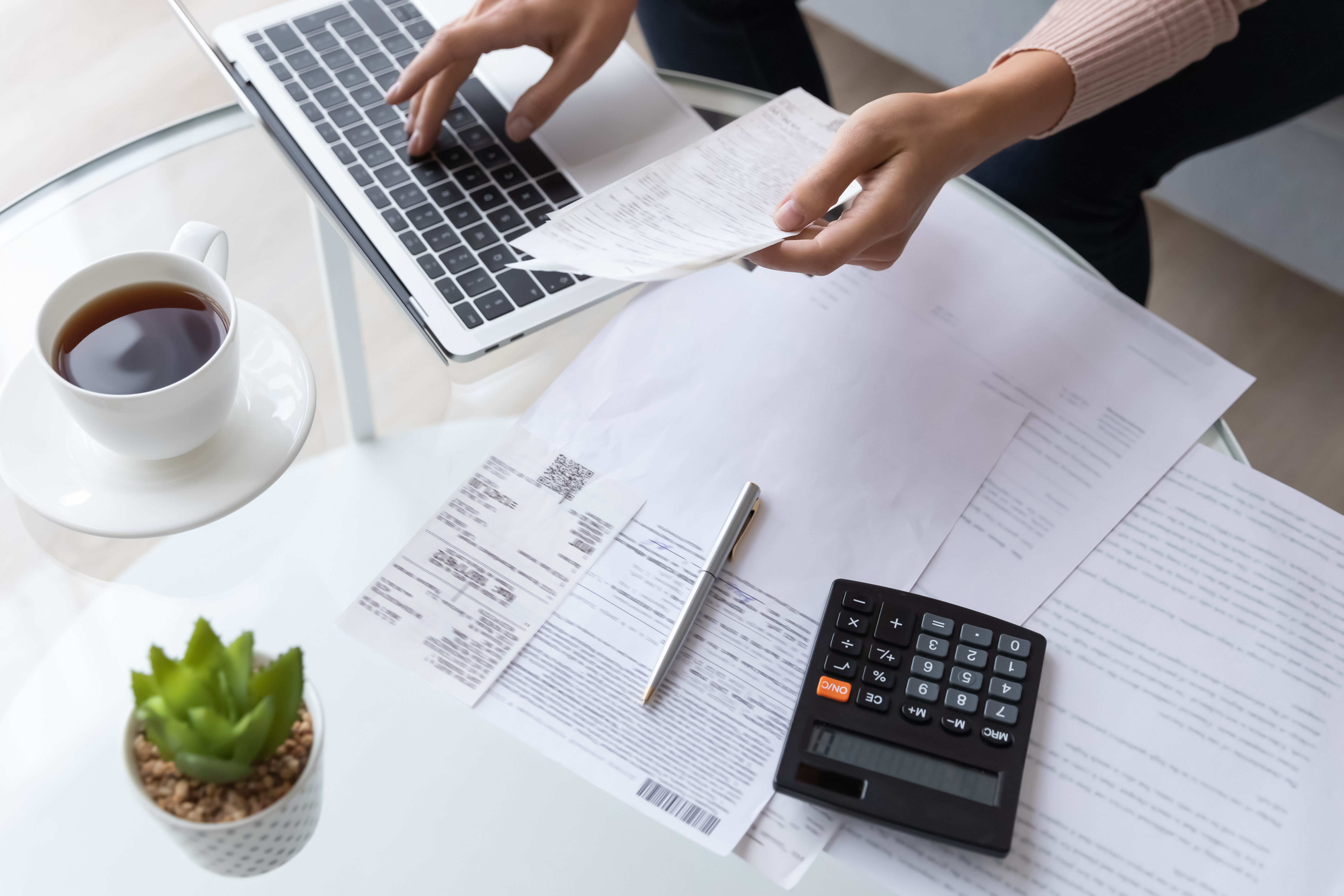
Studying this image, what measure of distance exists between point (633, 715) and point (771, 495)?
0.17 meters

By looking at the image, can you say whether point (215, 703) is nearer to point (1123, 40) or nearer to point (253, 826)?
point (253, 826)

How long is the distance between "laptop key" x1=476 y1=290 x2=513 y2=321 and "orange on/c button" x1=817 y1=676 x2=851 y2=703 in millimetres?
313

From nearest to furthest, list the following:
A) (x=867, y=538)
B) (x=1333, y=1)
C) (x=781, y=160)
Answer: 1. (x=867, y=538)
2. (x=781, y=160)
3. (x=1333, y=1)

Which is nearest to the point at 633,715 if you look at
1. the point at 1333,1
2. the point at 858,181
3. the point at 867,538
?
the point at 867,538

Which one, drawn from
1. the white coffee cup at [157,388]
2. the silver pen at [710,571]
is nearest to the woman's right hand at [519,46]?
the white coffee cup at [157,388]

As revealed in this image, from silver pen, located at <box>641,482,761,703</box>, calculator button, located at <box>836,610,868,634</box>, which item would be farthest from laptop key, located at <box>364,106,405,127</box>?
calculator button, located at <box>836,610,868,634</box>

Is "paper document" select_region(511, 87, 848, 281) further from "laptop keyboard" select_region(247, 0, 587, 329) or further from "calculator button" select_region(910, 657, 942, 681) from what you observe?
"calculator button" select_region(910, 657, 942, 681)

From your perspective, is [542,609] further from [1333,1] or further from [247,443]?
[1333,1]

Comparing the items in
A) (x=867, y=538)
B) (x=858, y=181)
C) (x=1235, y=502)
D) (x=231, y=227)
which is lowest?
(x=1235, y=502)

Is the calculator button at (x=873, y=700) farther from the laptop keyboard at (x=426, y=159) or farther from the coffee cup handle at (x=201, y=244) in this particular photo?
the coffee cup handle at (x=201, y=244)

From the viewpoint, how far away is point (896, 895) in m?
0.53

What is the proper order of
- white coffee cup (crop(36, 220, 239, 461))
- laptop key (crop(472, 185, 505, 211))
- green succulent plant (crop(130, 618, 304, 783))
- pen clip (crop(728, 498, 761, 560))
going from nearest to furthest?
green succulent plant (crop(130, 618, 304, 783)) < white coffee cup (crop(36, 220, 239, 461)) < pen clip (crop(728, 498, 761, 560)) < laptop key (crop(472, 185, 505, 211))

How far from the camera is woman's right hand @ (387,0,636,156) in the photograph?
0.73m

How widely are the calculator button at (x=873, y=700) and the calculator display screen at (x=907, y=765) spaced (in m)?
0.02
